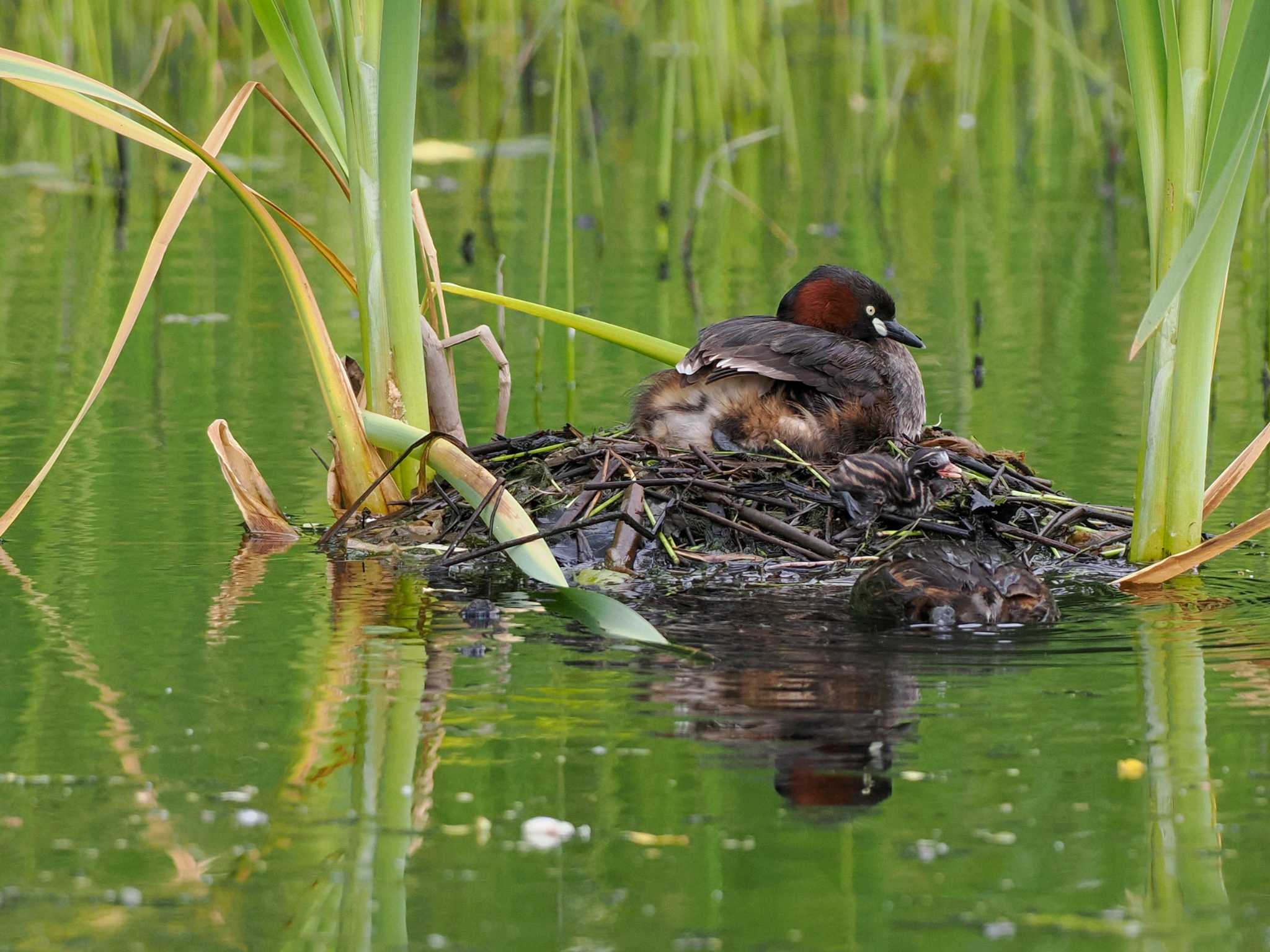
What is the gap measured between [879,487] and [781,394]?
0.75 metres

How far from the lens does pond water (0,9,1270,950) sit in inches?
126

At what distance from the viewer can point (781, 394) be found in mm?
6312

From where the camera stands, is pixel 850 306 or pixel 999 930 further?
pixel 850 306

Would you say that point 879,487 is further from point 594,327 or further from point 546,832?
point 546,832

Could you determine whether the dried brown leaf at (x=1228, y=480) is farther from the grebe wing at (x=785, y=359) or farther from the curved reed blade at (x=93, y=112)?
the curved reed blade at (x=93, y=112)

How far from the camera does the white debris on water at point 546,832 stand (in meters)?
3.46

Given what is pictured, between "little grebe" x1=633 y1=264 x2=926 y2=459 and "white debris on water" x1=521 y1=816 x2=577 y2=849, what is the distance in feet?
9.37

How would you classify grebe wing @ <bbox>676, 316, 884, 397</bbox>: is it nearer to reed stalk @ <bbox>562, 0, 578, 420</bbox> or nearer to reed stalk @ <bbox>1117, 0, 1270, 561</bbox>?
reed stalk @ <bbox>562, 0, 578, 420</bbox>

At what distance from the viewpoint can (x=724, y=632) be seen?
4.88 m

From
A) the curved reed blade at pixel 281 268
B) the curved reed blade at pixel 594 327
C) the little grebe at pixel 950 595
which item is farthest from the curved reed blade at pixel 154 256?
the little grebe at pixel 950 595

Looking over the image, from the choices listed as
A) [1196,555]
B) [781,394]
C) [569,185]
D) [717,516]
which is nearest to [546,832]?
[717,516]

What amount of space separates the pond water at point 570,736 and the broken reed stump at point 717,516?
0.19m

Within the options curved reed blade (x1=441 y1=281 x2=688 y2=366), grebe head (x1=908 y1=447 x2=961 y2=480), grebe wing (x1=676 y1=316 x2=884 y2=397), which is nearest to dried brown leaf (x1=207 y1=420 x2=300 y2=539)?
curved reed blade (x1=441 y1=281 x2=688 y2=366)

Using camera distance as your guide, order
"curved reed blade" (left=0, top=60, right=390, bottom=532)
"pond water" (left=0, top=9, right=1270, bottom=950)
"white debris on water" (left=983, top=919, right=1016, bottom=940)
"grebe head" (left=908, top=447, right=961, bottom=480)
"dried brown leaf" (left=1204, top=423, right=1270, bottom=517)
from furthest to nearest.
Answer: "grebe head" (left=908, top=447, right=961, bottom=480) < "dried brown leaf" (left=1204, top=423, right=1270, bottom=517) < "curved reed blade" (left=0, top=60, right=390, bottom=532) < "pond water" (left=0, top=9, right=1270, bottom=950) < "white debris on water" (left=983, top=919, right=1016, bottom=940)
